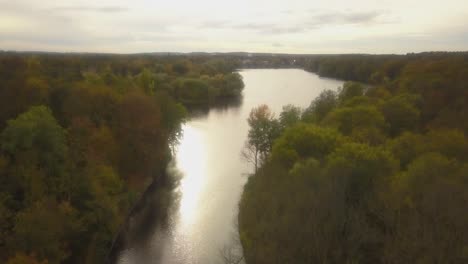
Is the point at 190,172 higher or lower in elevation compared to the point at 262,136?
lower

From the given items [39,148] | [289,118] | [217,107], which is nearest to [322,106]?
[289,118]

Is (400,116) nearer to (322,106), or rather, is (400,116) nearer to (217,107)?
(322,106)

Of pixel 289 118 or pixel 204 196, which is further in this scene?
pixel 289 118

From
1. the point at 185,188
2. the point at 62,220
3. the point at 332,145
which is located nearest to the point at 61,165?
the point at 62,220

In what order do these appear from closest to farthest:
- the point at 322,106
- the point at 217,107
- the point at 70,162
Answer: the point at 70,162, the point at 322,106, the point at 217,107

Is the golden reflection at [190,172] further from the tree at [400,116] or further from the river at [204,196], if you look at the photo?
the tree at [400,116]

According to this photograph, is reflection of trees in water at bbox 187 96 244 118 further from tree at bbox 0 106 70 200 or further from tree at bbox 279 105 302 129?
tree at bbox 0 106 70 200

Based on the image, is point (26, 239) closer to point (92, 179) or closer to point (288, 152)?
point (92, 179)
